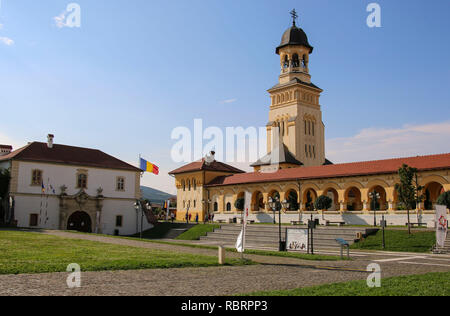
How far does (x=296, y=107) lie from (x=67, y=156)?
35257 mm

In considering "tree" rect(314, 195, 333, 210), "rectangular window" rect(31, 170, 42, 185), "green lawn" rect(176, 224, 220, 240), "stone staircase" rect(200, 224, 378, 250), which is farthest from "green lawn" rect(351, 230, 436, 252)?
"rectangular window" rect(31, 170, 42, 185)

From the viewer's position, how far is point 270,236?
113 feet

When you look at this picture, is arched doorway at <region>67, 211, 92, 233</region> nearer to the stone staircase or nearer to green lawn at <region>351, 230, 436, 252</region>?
the stone staircase

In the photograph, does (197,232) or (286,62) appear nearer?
(197,232)

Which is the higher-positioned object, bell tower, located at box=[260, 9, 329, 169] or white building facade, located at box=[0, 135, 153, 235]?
bell tower, located at box=[260, 9, 329, 169]

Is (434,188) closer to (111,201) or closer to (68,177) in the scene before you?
(111,201)

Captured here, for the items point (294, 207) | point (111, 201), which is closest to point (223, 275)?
point (294, 207)

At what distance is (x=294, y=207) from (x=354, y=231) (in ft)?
51.0

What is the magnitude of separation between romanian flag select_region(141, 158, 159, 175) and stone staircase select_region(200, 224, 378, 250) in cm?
1552

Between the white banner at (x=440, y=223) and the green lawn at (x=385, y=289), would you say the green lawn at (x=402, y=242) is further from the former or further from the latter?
the green lawn at (x=385, y=289)

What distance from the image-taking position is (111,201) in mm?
49344

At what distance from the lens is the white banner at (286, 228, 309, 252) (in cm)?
2156

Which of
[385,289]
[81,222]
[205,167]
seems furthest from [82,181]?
[385,289]

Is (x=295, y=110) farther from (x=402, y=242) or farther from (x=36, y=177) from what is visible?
(x=402, y=242)
